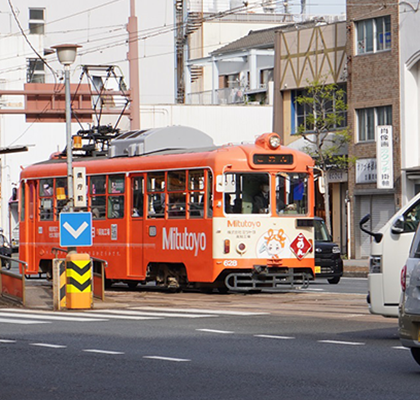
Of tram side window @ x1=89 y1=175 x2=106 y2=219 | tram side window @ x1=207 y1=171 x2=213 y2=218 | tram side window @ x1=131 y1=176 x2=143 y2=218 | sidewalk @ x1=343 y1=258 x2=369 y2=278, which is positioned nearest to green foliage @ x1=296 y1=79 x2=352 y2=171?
sidewalk @ x1=343 y1=258 x2=369 y2=278

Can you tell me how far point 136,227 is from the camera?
26922mm

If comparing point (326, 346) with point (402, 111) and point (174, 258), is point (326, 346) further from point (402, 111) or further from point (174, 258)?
point (402, 111)

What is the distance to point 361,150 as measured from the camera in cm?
4672

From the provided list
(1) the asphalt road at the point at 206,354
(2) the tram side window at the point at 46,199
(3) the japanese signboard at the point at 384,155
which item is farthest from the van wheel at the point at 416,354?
(3) the japanese signboard at the point at 384,155

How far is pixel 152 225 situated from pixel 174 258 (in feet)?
3.32

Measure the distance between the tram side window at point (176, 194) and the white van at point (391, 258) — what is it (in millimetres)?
10570

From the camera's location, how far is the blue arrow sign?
22.1m

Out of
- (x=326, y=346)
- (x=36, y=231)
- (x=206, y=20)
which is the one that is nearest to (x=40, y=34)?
(x=206, y=20)

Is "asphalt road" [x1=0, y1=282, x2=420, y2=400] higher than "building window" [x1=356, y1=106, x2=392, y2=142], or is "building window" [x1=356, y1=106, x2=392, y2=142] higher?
"building window" [x1=356, y1=106, x2=392, y2=142]

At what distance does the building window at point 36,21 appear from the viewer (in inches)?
3032

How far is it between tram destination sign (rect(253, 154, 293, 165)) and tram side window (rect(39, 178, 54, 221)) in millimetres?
6751

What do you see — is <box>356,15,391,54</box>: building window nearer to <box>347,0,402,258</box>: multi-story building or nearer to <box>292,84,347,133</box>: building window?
<box>347,0,402,258</box>: multi-story building

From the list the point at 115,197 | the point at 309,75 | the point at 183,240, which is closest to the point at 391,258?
the point at 183,240

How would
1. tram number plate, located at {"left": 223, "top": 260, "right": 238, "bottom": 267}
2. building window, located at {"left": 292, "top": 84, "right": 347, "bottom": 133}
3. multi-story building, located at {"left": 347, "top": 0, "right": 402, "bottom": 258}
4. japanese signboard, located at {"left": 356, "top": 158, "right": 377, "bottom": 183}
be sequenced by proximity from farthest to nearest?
1. building window, located at {"left": 292, "top": 84, "right": 347, "bottom": 133}
2. japanese signboard, located at {"left": 356, "top": 158, "right": 377, "bottom": 183}
3. multi-story building, located at {"left": 347, "top": 0, "right": 402, "bottom": 258}
4. tram number plate, located at {"left": 223, "top": 260, "right": 238, "bottom": 267}
